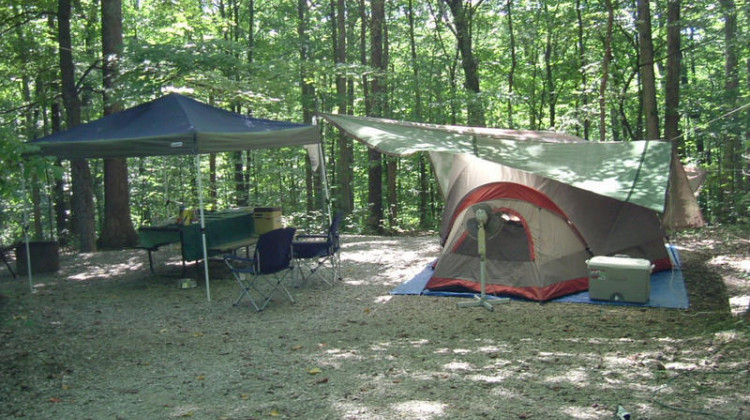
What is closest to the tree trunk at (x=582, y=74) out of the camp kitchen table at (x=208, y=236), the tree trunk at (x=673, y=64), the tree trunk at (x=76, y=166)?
the tree trunk at (x=673, y=64)

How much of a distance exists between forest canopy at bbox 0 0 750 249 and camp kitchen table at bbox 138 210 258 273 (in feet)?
8.63

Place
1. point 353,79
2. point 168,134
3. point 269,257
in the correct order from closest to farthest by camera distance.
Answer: point 269,257
point 168,134
point 353,79

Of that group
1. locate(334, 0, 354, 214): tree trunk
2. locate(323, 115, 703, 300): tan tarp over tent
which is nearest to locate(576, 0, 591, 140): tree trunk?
locate(334, 0, 354, 214): tree trunk

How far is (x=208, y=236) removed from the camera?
283 inches

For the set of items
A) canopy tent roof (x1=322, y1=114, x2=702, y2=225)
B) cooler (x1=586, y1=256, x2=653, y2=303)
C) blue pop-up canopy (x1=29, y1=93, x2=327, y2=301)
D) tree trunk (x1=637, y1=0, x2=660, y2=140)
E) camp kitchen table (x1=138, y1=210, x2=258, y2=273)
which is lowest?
cooler (x1=586, y1=256, x2=653, y2=303)

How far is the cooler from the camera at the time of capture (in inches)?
226

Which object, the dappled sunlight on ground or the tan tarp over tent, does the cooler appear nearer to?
the tan tarp over tent

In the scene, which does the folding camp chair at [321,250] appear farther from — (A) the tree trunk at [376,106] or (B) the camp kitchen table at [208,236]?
(A) the tree trunk at [376,106]

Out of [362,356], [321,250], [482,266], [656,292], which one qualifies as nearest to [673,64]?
[656,292]

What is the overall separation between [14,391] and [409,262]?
18.1ft

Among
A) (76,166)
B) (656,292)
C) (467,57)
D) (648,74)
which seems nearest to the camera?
(656,292)

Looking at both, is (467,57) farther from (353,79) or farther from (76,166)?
(76,166)

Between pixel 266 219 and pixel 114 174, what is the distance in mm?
3484

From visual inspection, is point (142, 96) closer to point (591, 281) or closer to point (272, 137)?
point (272, 137)
